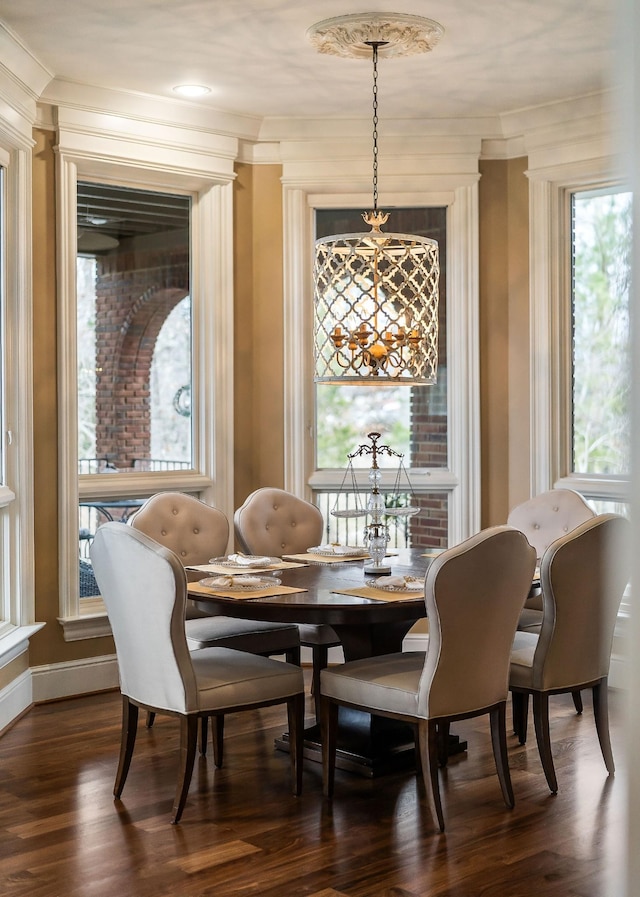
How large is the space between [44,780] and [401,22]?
125 inches

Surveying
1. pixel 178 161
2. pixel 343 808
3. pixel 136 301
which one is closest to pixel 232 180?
pixel 178 161

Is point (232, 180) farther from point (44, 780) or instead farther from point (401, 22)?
point (44, 780)

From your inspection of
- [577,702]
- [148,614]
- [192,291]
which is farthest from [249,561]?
[192,291]

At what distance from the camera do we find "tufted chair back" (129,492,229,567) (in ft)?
13.9

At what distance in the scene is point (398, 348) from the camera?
11.7ft

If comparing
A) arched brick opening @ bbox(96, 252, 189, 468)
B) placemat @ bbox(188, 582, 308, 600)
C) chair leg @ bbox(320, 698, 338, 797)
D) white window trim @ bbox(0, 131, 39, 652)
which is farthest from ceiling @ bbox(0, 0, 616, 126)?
chair leg @ bbox(320, 698, 338, 797)

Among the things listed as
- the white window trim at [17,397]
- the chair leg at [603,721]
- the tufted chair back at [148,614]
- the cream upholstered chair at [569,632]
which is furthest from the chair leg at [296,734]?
the white window trim at [17,397]

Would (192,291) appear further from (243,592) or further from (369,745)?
(369,745)

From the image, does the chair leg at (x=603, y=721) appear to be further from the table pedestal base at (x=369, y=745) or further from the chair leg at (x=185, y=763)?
the chair leg at (x=185, y=763)

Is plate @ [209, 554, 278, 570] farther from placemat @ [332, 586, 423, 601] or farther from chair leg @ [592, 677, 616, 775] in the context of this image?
chair leg @ [592, 677, 616, 775]

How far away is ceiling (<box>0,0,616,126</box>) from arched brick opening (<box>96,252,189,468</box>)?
0.90 meters

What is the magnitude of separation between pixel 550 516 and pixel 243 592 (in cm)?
169

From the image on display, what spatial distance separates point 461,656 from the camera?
9.83 ft

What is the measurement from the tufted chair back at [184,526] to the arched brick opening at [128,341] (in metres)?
0.80
